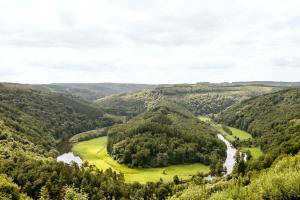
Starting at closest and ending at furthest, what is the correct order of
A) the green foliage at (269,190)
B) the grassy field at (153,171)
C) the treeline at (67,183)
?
1. the green foliage at (269,190)
2. the treeline at (67,183)
3. the grassy field at (153,171)

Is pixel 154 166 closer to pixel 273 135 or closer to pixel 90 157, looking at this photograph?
pixel 90 157

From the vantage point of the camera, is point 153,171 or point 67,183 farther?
point 153,171

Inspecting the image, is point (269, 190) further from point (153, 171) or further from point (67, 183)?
point (153, 171)

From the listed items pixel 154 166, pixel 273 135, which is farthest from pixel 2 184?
pixel 273 135

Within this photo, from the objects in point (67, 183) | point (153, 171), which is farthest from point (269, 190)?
point (153, 171)

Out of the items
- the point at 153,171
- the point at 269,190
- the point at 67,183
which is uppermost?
the point at 269,190

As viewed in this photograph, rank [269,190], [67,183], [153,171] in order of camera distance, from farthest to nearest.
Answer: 1. [153,171]
2. [67,183]
3. [269,190]

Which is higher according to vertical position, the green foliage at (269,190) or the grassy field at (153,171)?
the green foliage at (269,190)

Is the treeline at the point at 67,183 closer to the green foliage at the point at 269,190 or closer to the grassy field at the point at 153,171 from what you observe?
the grassy field at the point at 153,171

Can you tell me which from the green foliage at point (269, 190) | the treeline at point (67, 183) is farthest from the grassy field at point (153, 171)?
the green foliage at point (269, 190)

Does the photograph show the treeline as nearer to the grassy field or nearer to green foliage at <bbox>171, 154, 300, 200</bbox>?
the grassy field

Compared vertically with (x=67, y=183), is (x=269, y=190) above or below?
above

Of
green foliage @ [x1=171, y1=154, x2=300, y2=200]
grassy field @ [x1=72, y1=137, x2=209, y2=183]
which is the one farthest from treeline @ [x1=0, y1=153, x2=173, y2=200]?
green foliage @ [x1=171, y1=154, x2=300, y2=200]
